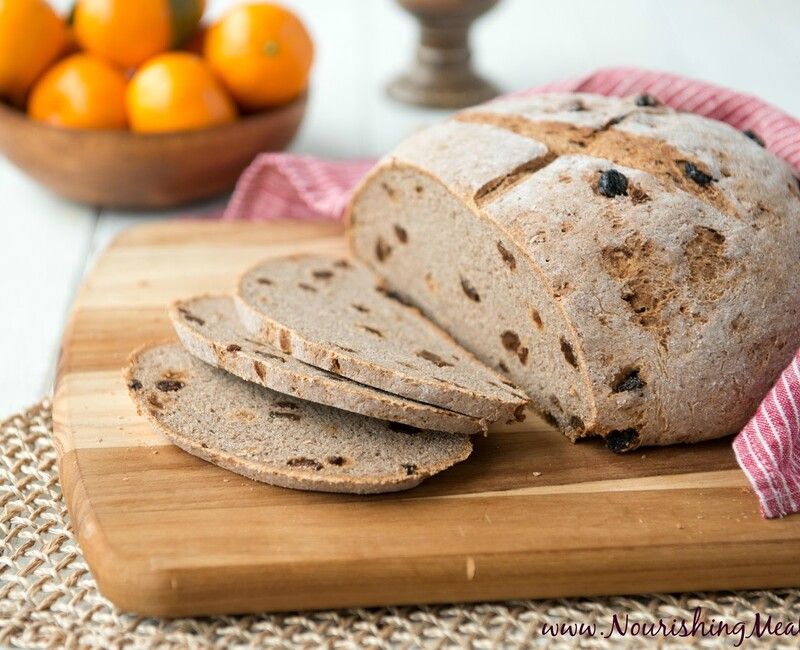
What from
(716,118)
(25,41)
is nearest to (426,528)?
(716,118)

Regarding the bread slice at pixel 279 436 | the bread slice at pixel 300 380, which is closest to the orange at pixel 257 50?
the bread slice at pixel 300 380

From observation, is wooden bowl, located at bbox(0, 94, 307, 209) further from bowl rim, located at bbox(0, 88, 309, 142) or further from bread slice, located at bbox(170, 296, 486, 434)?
bread slice, located at bbox(170, 296, 486, 434)

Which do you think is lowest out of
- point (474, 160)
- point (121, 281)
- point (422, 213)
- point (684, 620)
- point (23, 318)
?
point (23, 318)

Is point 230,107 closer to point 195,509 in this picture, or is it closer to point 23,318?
point 23,318

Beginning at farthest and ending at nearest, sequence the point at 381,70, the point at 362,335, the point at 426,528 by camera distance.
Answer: the point at 381,70
the point at 362,335
the point at 426,528

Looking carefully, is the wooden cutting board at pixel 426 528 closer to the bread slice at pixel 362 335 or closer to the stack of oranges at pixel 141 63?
the bread slice at pixel 362 335

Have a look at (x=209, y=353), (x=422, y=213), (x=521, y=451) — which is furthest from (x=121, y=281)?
(x=521, y=451)

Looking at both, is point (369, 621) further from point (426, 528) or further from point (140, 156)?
point (140, 156)
